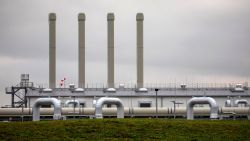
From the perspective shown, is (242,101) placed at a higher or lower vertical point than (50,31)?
lower

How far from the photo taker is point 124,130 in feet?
A: 111

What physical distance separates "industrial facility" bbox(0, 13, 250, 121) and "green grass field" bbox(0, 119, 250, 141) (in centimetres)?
1922

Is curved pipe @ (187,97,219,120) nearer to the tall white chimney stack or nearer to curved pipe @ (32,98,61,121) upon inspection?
curved pipe @ (32,98,61,121)

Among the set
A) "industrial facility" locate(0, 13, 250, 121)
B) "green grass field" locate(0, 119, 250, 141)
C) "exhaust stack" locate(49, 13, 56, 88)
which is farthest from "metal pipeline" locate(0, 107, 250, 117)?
"green grass field" locate(0, 119, 250, 141)

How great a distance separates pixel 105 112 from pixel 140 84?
14776 mm

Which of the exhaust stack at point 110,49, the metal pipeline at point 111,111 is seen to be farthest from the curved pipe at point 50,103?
the exhaust stack at point 110,49

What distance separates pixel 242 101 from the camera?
217 feet

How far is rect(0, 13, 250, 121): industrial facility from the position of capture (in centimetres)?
5909

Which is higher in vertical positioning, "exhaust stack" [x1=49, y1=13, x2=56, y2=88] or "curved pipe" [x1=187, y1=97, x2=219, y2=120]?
"exhaust stack" [x1=49, y1=13, x2=56, y2=88]

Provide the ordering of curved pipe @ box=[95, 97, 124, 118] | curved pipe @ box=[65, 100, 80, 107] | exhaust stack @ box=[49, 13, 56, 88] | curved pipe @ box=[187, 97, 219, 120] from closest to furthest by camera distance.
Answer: curved pipe @ box=[95, 97, 124, 118], curved pipe @ box=[187, 97, 219, 120], curved pipe @ box=[65, 100, 80, 107], exhaust stack @ box=[49, 13, 56, 88]

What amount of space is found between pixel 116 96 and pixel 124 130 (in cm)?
3261

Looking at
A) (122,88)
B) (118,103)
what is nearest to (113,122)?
(118,103)

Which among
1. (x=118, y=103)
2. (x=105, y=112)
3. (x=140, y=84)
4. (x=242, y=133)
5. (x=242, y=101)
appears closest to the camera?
(x=242, y=133)

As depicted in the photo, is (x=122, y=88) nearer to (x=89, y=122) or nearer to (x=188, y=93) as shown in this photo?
(x=188, y=93)
